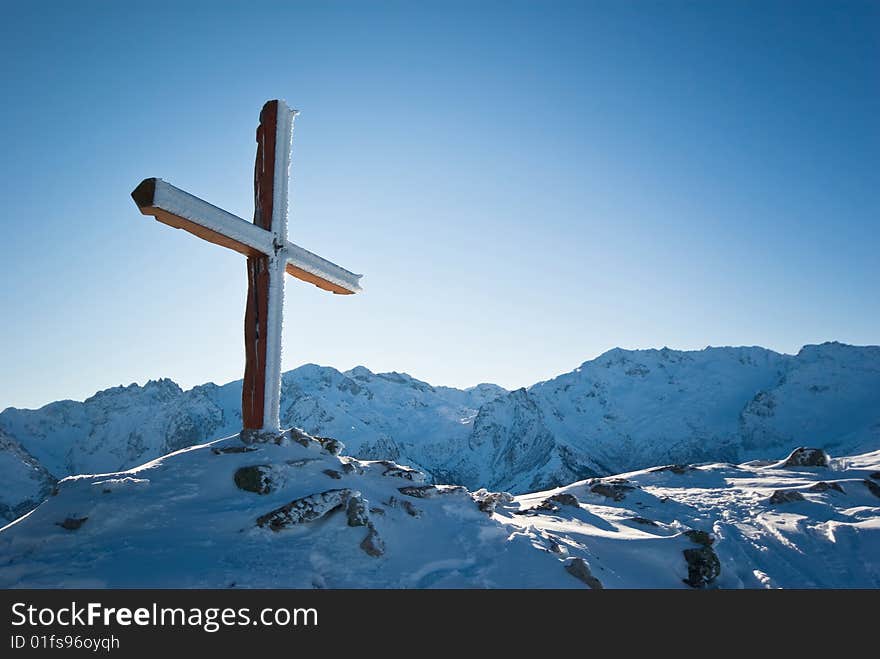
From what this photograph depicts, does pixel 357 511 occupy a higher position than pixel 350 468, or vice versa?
pixel 350 468

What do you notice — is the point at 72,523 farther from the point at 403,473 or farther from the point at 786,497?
the point at 786,497

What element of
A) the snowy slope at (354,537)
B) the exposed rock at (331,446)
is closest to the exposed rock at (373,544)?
the snowy slope at (354,537)

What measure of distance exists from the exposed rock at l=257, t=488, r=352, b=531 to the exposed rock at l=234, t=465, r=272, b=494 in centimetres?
87

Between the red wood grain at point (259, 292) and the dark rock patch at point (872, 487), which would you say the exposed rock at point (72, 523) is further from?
the dark rock patch at point (872, 487)

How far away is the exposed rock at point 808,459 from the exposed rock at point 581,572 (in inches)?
603

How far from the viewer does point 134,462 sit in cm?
18738

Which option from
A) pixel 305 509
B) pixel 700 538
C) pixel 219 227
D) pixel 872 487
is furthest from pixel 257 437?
pixel 872 487

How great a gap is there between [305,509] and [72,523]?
3.19 m

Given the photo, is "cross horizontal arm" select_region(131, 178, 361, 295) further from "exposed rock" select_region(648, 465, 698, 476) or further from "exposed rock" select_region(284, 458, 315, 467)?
"exposed rock" select_region(648, 465, 698, 476)

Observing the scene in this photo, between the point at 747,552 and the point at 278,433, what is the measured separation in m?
10.4

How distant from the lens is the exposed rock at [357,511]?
8.48 metres

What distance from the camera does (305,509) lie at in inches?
327
